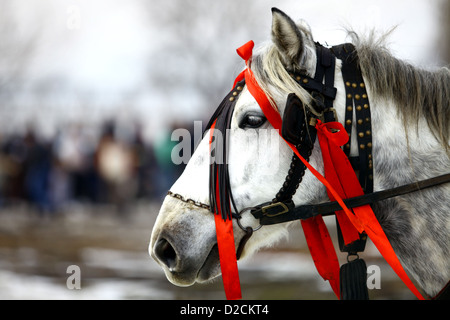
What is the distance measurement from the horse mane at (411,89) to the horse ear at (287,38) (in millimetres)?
349

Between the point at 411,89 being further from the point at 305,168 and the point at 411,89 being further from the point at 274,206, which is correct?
the point at 274,206

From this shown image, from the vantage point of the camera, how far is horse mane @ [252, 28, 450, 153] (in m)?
2.14

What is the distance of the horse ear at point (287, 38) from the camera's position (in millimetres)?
1993

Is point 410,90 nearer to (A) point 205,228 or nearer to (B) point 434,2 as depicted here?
(A) point 205,228

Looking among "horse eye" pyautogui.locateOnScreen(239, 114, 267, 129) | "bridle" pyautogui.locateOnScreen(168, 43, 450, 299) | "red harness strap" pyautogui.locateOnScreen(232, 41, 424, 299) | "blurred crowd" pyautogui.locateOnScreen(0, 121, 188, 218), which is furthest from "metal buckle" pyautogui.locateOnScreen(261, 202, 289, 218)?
"blurred crowd" pyautogui.locateOnScreen(0, 121, 188, 218)

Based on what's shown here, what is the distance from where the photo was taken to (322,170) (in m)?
2.13

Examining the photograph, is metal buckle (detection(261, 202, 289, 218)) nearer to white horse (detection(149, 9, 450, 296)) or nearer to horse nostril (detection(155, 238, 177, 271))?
white horse (detection(149, 9, 450, 296))

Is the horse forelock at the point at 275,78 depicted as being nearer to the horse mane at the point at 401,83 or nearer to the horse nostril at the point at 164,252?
the horse mane at the point at 401,83

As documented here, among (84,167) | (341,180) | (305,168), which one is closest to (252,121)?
(305,168)

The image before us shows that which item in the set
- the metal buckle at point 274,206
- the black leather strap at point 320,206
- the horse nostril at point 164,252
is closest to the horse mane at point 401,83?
the black leather strap at point 320,206

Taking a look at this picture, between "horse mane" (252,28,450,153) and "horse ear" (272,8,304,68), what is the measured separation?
5 centimetres
